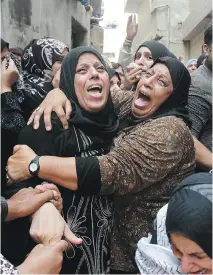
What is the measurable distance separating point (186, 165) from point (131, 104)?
0.52 meters

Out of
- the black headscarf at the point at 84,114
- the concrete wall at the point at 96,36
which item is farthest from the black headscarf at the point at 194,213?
the concrete wall at the point at 96,36

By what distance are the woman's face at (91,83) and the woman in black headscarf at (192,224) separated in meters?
0.74

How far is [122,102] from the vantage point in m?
2.46

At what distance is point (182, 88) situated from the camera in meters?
2.24

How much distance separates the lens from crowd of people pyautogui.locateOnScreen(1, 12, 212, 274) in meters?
1.59

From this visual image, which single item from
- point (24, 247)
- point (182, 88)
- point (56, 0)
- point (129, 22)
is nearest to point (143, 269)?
point (24, 247)

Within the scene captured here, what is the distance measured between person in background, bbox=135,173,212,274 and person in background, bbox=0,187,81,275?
1.12 ft

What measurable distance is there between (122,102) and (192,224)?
3.90 feet

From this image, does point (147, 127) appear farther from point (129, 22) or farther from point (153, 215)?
point (129, 22)

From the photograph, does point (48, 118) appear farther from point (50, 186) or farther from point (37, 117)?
point (50, 186)

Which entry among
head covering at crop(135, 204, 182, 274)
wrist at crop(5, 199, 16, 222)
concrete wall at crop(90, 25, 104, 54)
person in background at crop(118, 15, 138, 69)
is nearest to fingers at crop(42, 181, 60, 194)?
wrist at crop(5, 199, 16, 222)

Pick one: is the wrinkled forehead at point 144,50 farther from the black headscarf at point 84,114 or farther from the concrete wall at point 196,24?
the concrete wall at point 196,24

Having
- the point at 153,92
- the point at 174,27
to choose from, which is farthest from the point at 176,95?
the point at 174,27

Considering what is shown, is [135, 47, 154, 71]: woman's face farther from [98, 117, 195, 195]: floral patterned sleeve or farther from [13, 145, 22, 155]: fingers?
[13, 145, 22, 155]: fingers
